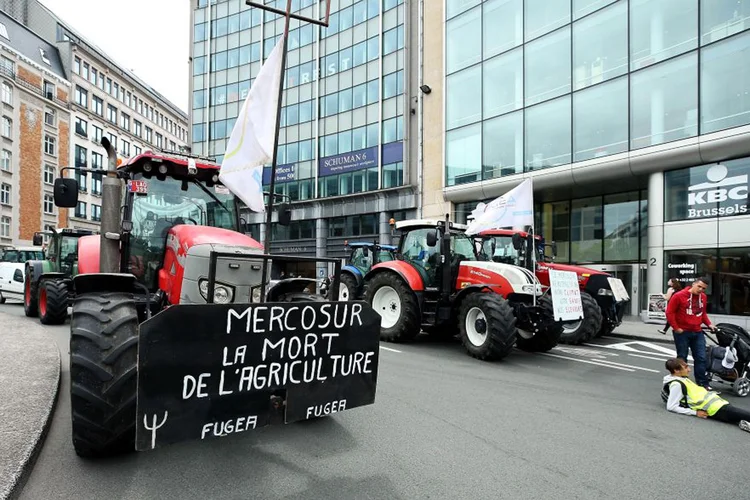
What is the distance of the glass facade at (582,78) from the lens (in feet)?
50.6

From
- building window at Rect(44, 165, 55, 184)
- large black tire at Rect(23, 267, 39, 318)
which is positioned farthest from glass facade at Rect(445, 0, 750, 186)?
building window at Rect(44, 165, 55, 184)

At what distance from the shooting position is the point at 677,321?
6703mm

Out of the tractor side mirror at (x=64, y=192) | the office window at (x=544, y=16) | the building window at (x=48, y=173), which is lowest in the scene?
the tractor side mirror at (x=64, y=192)

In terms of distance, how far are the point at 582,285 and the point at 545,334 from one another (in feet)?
9.75

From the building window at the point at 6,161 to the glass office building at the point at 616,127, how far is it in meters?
40.1

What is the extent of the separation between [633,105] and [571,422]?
15.9 meters

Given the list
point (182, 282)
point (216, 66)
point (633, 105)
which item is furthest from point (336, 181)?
point (182, 282)

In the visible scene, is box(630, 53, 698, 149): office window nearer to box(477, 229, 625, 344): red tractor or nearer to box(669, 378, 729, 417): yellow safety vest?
box(477, 229, 625, 344): red tractor

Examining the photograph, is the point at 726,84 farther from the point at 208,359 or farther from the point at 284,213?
the point at 208,359

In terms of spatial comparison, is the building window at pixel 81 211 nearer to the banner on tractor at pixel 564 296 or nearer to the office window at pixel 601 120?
the office window at pixel 601 120

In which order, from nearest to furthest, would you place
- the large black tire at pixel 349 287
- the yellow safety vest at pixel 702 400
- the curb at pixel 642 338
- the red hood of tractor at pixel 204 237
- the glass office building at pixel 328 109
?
the red hood of tractor at pixel 204 237 → the yellow safety vest at pixel 702 400 → the curb at pixel 642 338 → the large black tire at pixel 349 287 → the glass office building at pixel 328 109

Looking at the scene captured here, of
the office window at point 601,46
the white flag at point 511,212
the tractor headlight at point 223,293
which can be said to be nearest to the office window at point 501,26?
the office window at point 601,46

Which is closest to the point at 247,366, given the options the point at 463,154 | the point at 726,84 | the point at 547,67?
the point at 726,84

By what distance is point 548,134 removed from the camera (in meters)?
19.9
